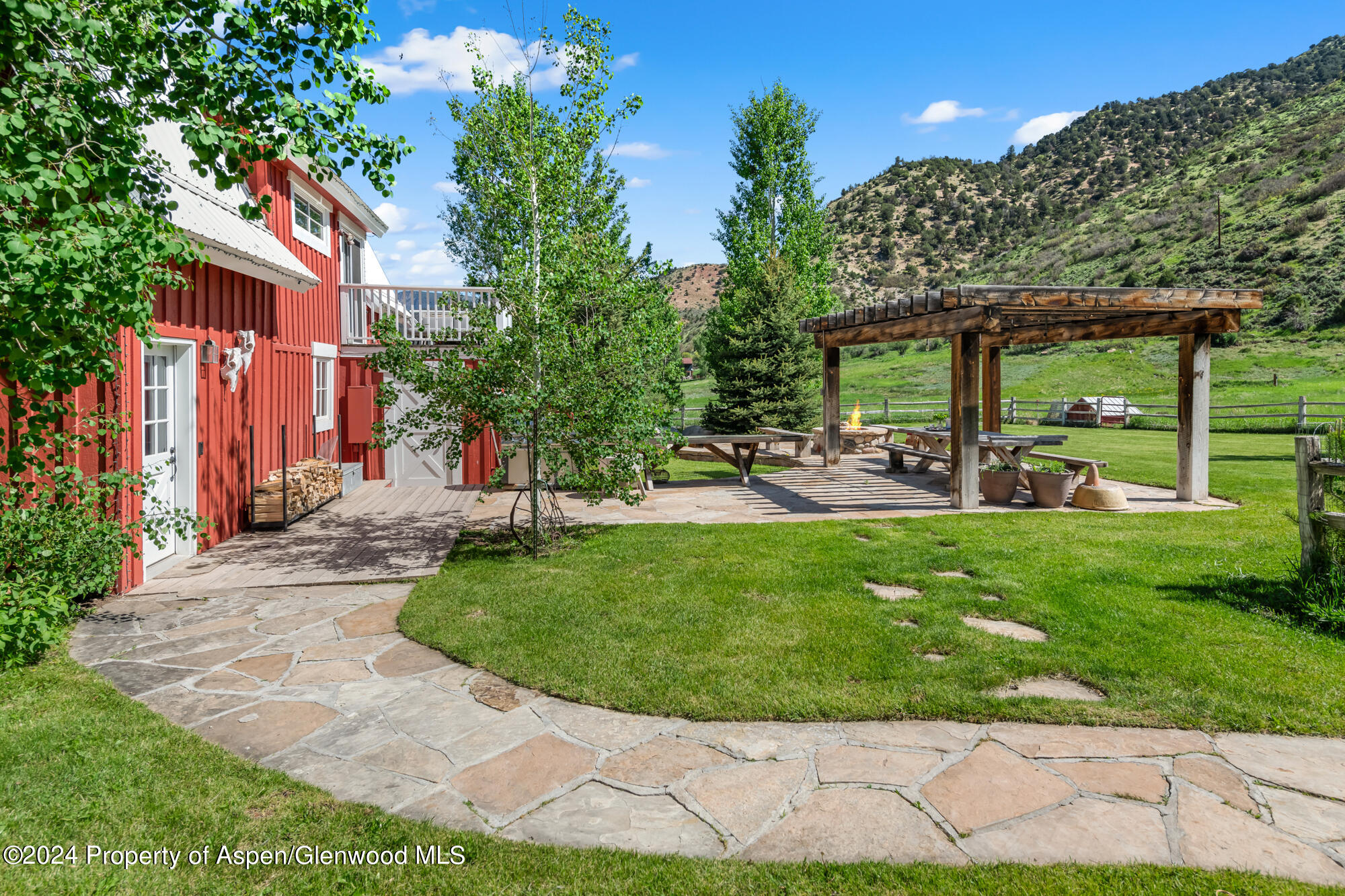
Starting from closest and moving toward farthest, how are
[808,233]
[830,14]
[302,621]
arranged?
1. [302,621]
2. [830,14]
3. [808,233]

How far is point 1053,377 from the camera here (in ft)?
109

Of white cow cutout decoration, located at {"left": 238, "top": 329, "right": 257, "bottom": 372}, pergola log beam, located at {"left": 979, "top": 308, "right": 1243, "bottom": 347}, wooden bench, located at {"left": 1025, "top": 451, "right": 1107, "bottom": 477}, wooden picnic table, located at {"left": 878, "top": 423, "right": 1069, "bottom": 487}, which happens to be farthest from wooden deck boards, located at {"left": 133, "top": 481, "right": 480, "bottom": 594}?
wooden bench, located at {"left": 1025, "top": 451, "right": 1107, "bottom": 477}

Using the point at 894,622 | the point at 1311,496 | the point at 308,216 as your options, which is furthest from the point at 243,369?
the point at 1311,496

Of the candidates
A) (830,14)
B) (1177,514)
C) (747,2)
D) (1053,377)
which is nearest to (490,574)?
(1177,514)

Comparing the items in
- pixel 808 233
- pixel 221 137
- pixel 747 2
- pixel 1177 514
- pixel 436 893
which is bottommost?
pixel 436 893

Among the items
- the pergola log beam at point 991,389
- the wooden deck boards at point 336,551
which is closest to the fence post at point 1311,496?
the wooden deck boards at point 336,551

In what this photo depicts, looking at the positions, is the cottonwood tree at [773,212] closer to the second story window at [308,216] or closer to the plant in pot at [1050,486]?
the second story window at [308,216]

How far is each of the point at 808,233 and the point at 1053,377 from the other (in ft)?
53.9

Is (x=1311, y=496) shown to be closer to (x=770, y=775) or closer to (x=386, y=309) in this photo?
(x=770, y=775)

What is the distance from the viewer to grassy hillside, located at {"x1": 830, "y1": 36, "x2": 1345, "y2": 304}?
58938 mm

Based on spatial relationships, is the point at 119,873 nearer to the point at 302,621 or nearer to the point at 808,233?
the point at 302,621

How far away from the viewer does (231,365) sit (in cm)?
811

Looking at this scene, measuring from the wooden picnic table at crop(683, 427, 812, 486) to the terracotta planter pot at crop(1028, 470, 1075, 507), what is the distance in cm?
355

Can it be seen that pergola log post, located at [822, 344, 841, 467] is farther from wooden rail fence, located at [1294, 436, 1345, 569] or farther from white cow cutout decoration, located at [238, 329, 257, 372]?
white cow cutout decoration, located at [238, 329, 257, 372]
